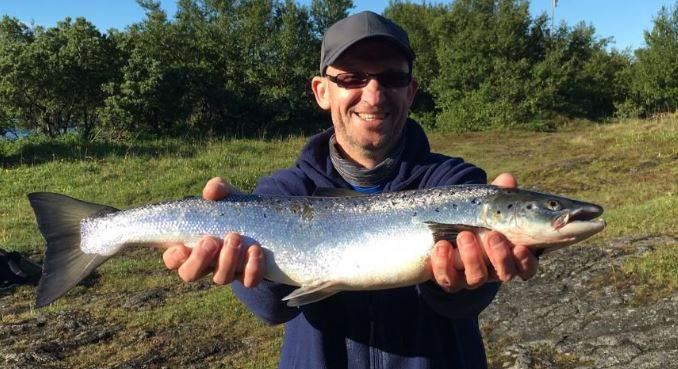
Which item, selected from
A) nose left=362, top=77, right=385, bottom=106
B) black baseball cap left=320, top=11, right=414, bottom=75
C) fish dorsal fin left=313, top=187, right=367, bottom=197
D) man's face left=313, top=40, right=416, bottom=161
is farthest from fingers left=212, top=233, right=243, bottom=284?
black baseball cap left=320, top=11, right=414, bottom=75

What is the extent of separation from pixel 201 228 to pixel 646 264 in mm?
5738

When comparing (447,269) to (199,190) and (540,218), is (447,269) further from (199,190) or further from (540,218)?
(199,190)

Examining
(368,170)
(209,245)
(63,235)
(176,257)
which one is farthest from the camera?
(63,235)

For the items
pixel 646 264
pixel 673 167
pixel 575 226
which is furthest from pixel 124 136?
pixel 575 226

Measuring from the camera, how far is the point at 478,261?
9.57 ft

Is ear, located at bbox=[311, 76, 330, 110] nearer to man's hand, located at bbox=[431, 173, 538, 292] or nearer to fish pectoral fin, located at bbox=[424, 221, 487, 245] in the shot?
fish pectoral fin, located at bbox=[424, 221, 487, 245]

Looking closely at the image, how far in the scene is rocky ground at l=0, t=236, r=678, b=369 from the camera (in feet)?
17.0

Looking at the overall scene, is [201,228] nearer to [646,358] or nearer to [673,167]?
[646,358]

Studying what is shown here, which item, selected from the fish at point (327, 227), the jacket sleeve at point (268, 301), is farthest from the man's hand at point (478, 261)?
the jacket sleeve at point (268, 301)

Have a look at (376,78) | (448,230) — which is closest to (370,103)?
(376,78)

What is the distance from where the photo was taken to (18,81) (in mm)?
26000

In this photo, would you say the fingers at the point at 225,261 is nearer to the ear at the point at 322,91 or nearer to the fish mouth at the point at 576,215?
the ear at the point at 322,91

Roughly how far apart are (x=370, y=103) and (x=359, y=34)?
42cm

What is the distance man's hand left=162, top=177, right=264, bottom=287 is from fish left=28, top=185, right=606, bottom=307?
0.12 metres
